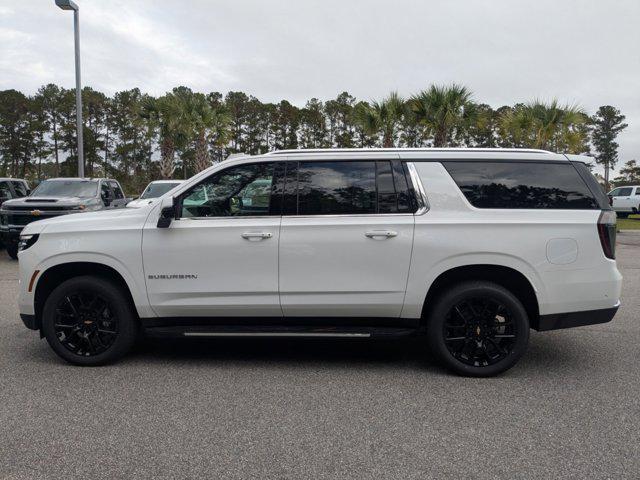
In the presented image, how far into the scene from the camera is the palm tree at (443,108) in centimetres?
2444

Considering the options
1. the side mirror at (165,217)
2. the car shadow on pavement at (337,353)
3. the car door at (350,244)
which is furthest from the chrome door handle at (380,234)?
the side mirror at (165,217)

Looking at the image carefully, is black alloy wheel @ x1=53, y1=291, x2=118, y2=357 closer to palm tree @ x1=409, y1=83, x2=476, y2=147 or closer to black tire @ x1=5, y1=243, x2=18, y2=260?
black tire @ x1=5, y1=243, x2=18, y2=260

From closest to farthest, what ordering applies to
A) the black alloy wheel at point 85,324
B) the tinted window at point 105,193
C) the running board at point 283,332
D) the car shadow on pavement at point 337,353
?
the running board at point 283,332 < the black alloy wheel at point 85,324 < the car shadow on pavement at point 337,353 < the tinted window at point 105,193

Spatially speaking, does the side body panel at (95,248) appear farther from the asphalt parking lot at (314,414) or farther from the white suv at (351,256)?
the asphalt parking lot at (314,414)

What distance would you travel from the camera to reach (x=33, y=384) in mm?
4398

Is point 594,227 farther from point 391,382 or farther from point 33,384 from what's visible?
point 33,384

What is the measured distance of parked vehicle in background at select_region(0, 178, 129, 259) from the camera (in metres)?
12.0

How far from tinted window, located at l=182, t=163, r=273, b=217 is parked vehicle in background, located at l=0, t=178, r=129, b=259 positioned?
8.14 meters

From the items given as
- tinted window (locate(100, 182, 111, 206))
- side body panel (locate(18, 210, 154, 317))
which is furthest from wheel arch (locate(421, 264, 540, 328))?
tinted window (locate(100, 182, 111, 206))

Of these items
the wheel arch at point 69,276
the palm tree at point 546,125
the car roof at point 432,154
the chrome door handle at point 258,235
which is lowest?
the wheel arch at point 69,276

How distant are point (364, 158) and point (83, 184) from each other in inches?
431

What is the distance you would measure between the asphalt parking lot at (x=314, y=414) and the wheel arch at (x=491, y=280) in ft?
1.95

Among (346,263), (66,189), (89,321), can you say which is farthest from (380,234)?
(66,189)

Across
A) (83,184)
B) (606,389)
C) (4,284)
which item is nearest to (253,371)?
(606,389)
